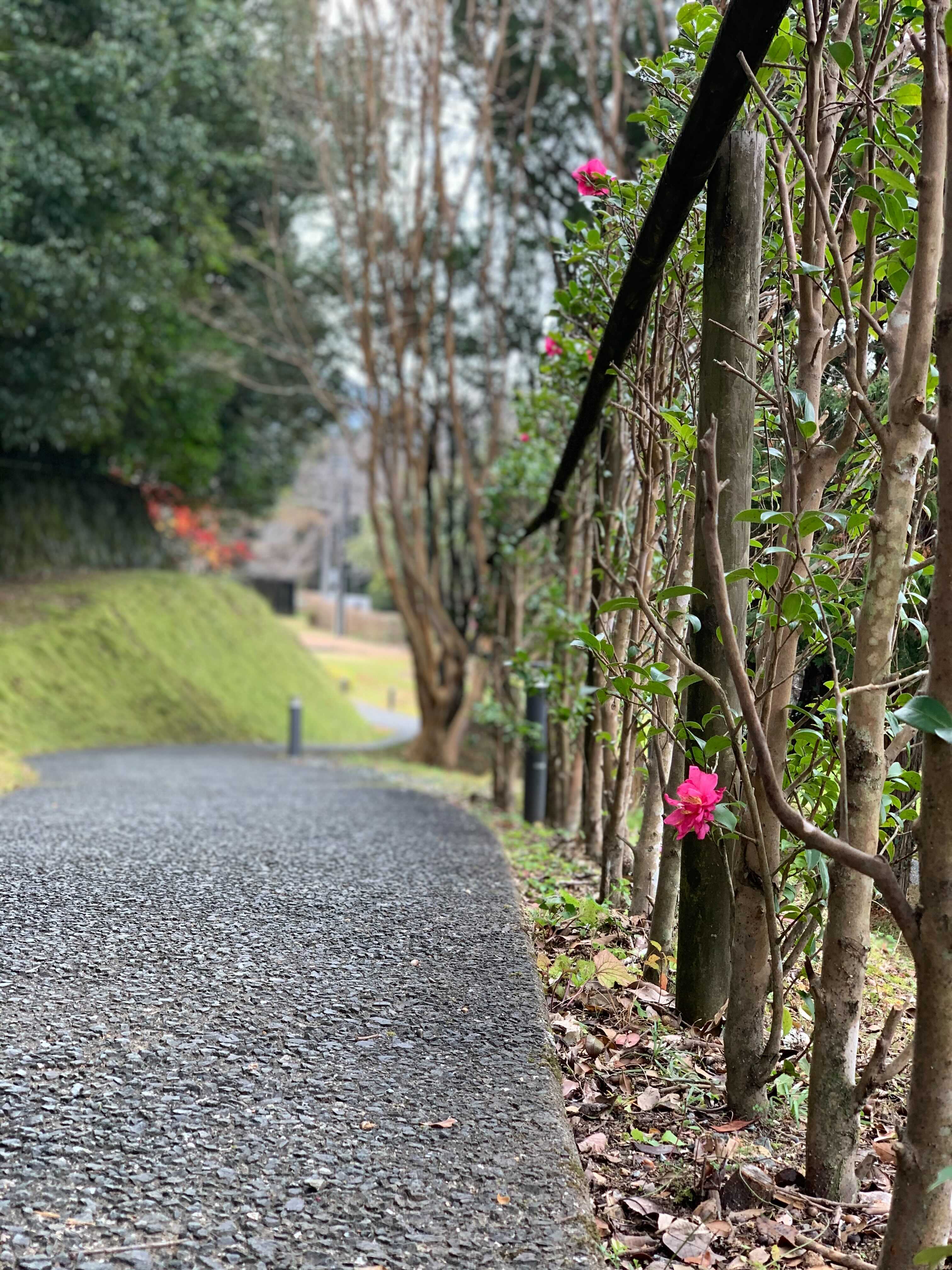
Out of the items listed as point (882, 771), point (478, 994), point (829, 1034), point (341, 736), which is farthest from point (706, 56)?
point (341, 736)

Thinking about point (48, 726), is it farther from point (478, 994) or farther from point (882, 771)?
point (882, 771)

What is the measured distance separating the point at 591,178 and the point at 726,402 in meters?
1.06

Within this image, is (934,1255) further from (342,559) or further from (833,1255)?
(342,559)

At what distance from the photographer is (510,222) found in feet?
37.8

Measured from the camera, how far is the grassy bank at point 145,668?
11.2 metres

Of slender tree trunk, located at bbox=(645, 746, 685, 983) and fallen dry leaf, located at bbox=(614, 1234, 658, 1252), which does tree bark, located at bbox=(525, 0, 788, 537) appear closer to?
slender tree trunk, located at bbox=(645, 746, 685, 983)

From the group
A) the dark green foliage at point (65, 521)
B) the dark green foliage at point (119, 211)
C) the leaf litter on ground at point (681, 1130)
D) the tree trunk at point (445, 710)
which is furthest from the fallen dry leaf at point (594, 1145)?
the dark green foliage at point (65, 521)

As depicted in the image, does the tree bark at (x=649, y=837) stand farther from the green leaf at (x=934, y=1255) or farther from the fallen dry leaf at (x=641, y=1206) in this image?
the green leaf at (x=934, y=1255)

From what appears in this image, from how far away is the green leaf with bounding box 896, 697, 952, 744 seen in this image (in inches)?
47.2

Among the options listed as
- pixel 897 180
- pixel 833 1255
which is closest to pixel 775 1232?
pixel 833 1255

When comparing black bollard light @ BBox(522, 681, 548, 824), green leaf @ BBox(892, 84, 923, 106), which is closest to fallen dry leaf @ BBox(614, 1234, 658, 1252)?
green leaf @ BBox(892, 84, 923, 106)

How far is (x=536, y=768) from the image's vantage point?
5.70m

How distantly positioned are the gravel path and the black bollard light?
6.97 feet

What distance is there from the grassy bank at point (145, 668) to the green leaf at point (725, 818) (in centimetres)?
901
